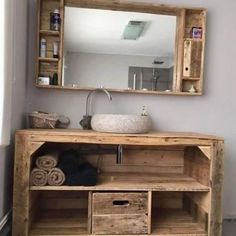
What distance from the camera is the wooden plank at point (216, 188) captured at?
1783mm

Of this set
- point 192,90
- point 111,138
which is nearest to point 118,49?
point 192,90

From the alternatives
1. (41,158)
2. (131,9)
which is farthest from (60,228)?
(131,9)

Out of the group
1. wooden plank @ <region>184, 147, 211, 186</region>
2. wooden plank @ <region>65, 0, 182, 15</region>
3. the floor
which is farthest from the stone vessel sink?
the floor

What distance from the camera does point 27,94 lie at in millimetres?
2121

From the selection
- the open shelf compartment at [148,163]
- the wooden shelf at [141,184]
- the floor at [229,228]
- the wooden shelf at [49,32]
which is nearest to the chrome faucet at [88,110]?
the open shelf compartment at [148,163]

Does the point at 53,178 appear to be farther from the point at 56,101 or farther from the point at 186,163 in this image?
the point at 186,163

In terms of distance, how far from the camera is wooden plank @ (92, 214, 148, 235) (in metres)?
1.76

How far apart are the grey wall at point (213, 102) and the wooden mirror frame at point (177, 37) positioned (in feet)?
0.26

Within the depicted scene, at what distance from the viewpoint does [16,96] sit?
72.6 inches

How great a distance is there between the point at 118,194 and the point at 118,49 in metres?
1.10

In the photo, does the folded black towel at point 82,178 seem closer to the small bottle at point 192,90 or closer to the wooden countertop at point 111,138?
the wooden countertop at point 111,138

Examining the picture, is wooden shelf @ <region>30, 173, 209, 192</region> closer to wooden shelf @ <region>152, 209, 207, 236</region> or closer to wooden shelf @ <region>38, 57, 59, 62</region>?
wooden shelf @ <region>152, 209, 207, 236</region>

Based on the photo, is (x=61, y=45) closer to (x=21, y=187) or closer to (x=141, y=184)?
(x=21, y=187)

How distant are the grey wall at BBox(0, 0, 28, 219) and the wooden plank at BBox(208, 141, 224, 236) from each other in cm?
129
